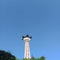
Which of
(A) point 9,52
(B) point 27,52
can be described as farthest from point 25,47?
(A) point 9,52

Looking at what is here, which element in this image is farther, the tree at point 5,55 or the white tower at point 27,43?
the white tower at point 27,43

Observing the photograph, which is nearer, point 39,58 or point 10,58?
point 39,58

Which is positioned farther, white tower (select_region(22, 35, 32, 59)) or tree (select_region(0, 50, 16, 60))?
white tower (select_region(22, 35, 32, 59))

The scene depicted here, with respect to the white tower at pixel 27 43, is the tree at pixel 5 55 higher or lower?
lower

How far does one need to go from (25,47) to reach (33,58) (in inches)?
3518

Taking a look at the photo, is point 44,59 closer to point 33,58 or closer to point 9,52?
point 33,58

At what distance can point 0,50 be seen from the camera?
228ft

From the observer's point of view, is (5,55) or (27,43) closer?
(5,55)

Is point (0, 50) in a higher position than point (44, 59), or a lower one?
higher

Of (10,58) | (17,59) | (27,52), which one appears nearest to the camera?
(17,59)

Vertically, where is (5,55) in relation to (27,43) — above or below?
below

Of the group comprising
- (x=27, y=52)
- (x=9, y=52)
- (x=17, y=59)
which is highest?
(x=27, y=52)

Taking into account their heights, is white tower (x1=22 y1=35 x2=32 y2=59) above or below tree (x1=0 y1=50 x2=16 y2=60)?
above

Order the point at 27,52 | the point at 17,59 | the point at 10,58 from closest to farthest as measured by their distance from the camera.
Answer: the point at 17,59, the point at 10,58, the point at 27,52
